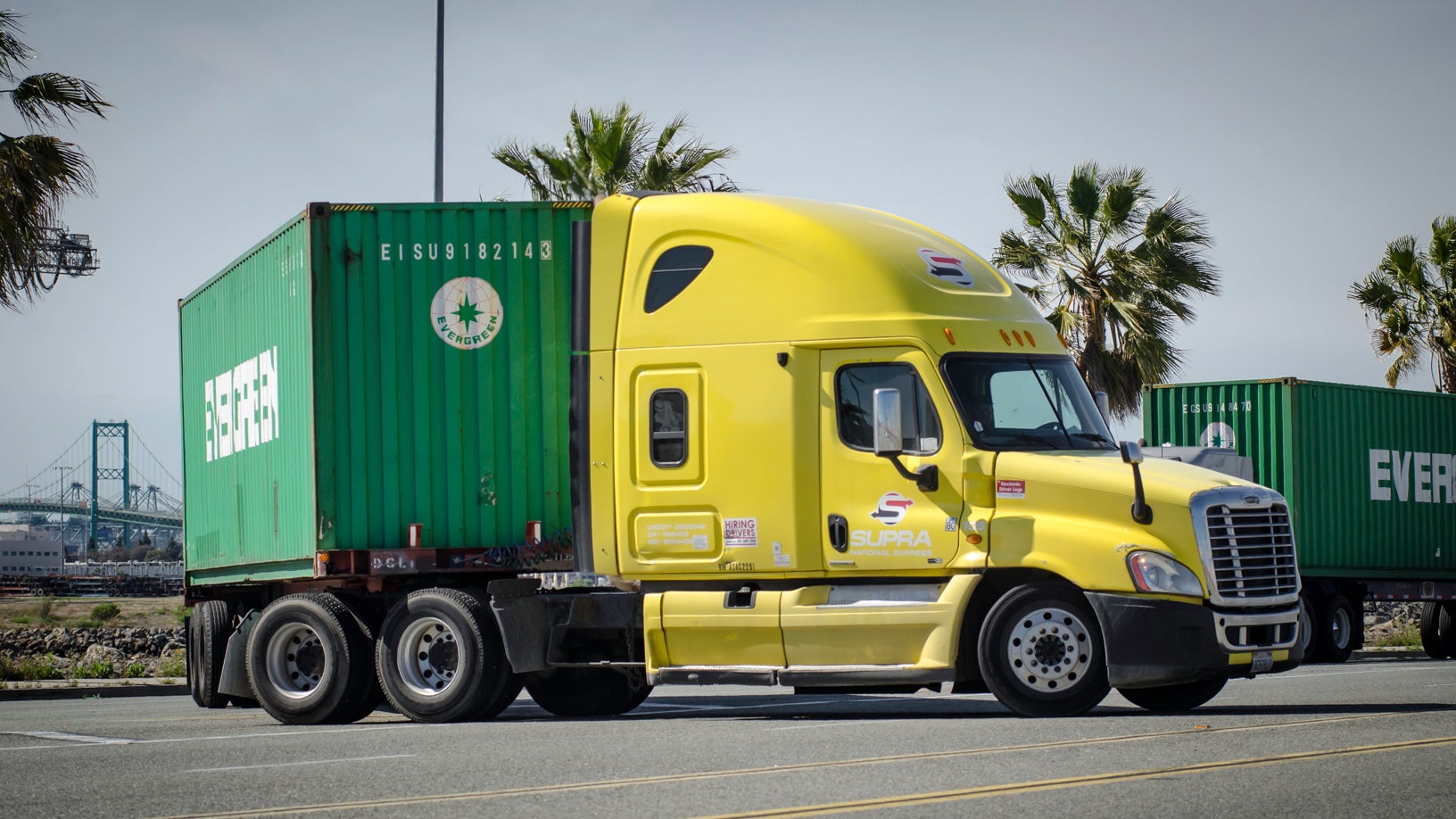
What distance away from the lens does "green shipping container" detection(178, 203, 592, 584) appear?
1255cm

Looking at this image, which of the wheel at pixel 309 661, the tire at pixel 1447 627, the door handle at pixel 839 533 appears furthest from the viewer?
the tire at pixel 1447 627

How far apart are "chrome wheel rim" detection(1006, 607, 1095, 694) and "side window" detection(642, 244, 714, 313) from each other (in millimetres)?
3413

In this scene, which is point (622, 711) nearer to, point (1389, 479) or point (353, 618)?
point (353, 618)

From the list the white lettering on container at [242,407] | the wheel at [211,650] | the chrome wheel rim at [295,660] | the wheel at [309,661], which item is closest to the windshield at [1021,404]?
the wheel at [309,661]

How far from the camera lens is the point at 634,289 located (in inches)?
478

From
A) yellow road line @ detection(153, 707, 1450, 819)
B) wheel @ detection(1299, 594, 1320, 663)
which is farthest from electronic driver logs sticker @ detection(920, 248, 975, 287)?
wheel @ detection(1299, 594, 1320, 663)

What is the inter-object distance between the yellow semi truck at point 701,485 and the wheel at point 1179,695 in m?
0.03

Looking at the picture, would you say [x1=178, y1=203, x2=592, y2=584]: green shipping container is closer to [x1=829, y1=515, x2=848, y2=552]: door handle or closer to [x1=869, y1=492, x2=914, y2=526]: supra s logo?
[x1=829, y1=515, x2=848, y2=552]: door handle

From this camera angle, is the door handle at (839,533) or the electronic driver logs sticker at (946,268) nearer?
the door handle at (839,533)

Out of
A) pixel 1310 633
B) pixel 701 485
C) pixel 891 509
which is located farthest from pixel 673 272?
pixel 1310 633

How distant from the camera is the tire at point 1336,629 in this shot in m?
22.2

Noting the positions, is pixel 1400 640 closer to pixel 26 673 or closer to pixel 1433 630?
pixel 1433 630

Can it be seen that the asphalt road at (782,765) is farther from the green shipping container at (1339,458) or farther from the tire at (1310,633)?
the green shipping container at (1339,458)

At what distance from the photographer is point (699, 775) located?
8094 millimetres
